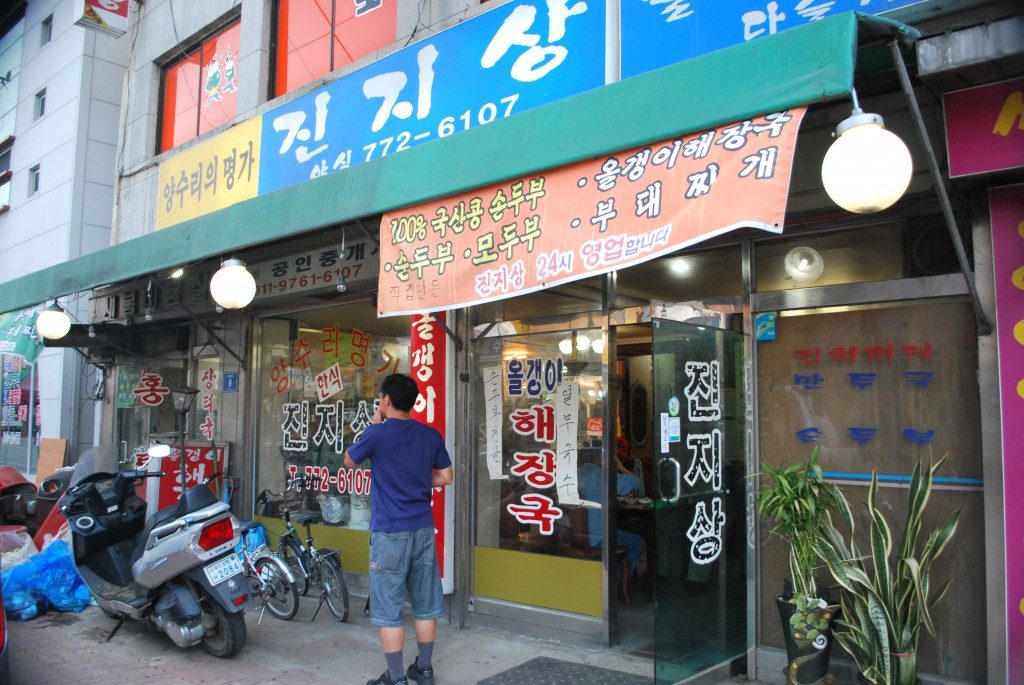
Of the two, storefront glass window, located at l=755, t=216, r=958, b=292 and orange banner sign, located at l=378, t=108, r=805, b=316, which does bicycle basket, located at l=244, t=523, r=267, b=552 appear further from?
storefront glass window, located at l=755, t=216, r=958, b=292

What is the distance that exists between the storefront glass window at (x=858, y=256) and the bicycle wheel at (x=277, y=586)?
475 cm

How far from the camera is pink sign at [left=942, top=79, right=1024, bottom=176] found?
150 inches

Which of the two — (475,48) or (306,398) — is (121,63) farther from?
(475,48)

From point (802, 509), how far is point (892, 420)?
975mm

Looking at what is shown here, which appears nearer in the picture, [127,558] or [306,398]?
[127,558]

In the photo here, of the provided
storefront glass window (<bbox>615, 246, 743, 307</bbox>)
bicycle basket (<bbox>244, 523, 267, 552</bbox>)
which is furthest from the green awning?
bicycle basket (<bbox>244, 523, 267, 552</bbox>)

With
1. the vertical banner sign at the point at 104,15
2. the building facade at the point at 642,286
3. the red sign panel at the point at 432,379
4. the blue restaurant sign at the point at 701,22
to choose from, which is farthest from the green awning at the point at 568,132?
the vertical banner sign at the point at 104,15

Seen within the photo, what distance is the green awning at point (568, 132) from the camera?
139 inches

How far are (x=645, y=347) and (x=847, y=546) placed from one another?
5.45 m

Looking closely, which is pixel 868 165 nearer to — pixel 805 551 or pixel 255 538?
pixel 805 551

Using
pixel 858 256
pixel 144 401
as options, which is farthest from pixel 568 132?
pixel 144 401

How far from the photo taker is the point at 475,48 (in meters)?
6.91

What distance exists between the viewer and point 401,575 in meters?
4.84

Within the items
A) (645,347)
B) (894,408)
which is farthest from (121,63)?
(894,408)
